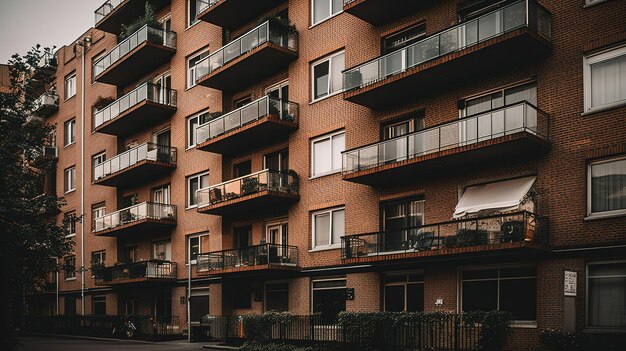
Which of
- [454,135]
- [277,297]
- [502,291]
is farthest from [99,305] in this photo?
[502,291]

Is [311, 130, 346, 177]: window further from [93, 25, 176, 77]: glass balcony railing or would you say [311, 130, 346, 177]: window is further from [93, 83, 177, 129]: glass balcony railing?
[93, 25, 176, 77]: glass balcony railing

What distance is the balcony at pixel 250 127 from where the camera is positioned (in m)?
28.1

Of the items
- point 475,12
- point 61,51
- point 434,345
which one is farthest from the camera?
point 61,51

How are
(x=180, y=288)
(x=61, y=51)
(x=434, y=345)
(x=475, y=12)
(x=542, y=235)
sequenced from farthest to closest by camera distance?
1. (x=61, y=51)
2. (x=180, y=288)
3. (x=475, y=12)
4. (x=434, y=345)
5. (x=542, y=235)

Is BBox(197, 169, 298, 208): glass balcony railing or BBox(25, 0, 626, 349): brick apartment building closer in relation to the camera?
BBox(25, 0, 626, 349): brick apartment building

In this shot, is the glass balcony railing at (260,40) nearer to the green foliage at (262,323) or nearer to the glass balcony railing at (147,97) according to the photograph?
the glass balcony railing at (147,97)

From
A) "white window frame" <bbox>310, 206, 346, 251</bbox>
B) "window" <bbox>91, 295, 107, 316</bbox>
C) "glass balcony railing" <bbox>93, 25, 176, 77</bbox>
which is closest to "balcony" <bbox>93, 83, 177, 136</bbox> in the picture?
"glass balcony railing" <bbox>93, 25, 176, 77</bbox>

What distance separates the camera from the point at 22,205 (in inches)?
594

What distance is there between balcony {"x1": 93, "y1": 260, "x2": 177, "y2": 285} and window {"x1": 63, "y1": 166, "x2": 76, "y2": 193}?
39.1 ft

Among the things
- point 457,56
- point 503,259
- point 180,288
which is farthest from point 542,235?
point 180,288

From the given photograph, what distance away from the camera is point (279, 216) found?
95.5 feet

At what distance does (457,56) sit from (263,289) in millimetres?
14211

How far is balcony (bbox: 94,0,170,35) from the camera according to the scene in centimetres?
3959

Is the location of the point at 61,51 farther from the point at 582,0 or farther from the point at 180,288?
the point at 582,0
